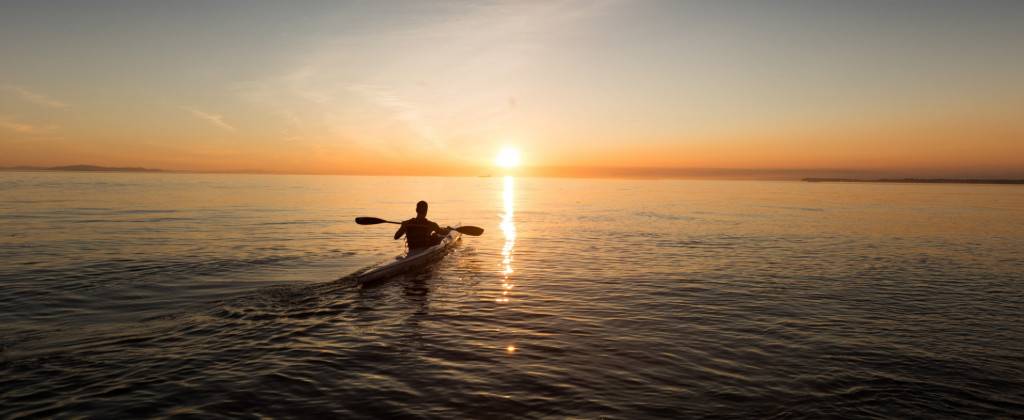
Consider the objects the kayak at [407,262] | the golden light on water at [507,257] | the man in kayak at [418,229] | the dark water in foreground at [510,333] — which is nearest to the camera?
the dark water in foreground at [510,333]

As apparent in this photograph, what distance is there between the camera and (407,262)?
19.9 meters

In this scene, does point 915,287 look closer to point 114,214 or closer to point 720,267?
point 720,267

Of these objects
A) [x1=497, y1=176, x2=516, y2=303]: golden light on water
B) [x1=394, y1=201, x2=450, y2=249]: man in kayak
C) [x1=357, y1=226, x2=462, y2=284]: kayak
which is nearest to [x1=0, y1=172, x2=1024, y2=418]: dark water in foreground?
[x1=497, y1=176, x2=516, y2=303]: golden light on water

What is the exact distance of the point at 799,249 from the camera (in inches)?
1061

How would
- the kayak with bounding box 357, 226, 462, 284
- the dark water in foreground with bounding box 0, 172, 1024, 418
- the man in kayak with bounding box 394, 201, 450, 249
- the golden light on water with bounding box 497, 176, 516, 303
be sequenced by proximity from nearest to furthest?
the dark water in foreground with bounding box 0, 172, 1024, 418 < the golden light on water with bounding box 497, 176, 516, 303 < the kayak with bounding box 357, 226, 462, 284 < the man in kayak with bounding box 394, 201, 450, 249

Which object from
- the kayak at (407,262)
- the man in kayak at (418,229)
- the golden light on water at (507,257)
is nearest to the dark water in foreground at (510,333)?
the golden light on water at (507,257)

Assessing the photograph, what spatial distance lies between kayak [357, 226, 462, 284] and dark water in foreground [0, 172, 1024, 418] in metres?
0.69

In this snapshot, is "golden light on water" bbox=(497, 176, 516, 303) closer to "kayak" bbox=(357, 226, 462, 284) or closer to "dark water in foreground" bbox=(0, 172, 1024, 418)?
"dark water in foreground" bbox=(0, 172, 1024, 418)

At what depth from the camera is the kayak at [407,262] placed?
17.4m

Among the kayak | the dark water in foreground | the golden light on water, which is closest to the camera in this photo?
the dark water in foreground

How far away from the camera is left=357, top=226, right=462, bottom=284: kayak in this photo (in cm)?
1744

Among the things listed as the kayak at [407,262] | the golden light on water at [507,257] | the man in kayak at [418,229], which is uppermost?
the man in kayak at [418,229]

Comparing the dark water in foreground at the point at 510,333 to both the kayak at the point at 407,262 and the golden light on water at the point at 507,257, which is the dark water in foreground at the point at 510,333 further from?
the kayak at the point at 407,262

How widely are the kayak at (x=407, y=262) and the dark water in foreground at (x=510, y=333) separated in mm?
689
